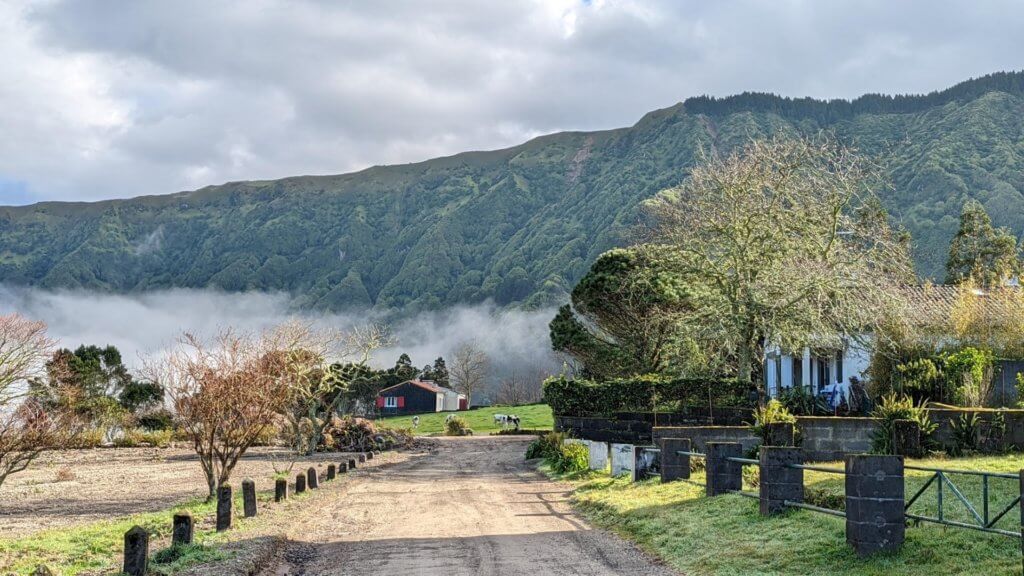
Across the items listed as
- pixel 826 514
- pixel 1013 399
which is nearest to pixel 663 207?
pixel 1013 399

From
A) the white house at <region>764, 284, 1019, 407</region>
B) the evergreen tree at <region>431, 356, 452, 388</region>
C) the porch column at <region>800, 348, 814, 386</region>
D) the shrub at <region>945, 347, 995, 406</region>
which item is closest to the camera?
the shrub at <region>945, 347, 995, 406</region>

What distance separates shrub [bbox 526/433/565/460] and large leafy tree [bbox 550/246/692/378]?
5913mm

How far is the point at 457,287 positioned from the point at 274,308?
38524mm

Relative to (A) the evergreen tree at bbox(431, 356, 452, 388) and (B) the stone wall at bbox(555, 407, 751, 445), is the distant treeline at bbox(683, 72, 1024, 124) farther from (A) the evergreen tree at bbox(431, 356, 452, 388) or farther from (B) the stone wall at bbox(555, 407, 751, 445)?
(B) the stone wall at bbox(555, 407, 751, 445)

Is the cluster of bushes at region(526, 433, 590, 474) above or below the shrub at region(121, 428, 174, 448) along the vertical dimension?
above

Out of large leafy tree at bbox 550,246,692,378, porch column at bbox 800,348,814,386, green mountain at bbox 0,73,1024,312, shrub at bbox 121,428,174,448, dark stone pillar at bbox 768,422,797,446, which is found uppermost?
green mountain at bbox 0,73,1024,312

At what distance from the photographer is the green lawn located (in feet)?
34.5

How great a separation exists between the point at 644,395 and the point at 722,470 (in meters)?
13.1

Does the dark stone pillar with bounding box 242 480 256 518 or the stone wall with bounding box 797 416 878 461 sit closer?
the dark stone pillar with bounding box 242 480 256 518

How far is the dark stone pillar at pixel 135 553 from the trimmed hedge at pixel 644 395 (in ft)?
66.4

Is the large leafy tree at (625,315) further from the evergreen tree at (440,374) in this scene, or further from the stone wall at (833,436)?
the evergreen tree at (440,374)

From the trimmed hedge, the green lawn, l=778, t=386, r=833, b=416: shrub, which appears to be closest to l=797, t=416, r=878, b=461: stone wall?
the green lawn

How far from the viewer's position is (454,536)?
1516 centimetres

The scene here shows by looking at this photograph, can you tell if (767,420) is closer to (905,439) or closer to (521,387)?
(905,439)
